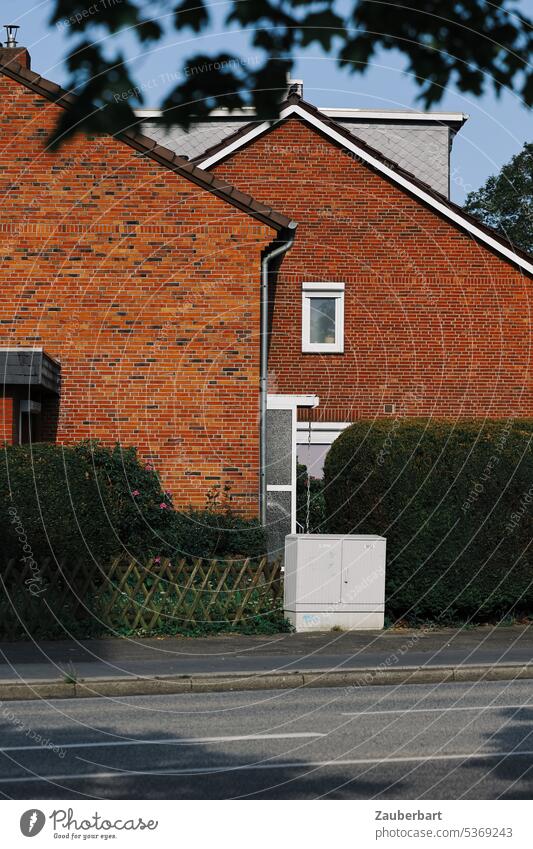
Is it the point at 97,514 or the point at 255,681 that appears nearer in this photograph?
the point at 255,681

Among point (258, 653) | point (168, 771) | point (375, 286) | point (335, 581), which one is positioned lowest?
point (258, 653)

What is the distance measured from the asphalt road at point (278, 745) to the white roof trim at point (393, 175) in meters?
16.2

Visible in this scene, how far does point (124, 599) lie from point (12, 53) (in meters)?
10.4

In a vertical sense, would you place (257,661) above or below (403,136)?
below

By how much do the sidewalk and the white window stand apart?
11.6 m

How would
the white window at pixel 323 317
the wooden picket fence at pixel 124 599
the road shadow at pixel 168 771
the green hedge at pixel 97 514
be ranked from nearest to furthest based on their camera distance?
the road shadow at pixel 168 771, the wooden picket fence at pixel 124 599, the green hedge at pixel 97 514, the white window at pixel 323 317

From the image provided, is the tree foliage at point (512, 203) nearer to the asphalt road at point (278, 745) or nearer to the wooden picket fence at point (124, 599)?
the wooden picket fence at point (124, 599)

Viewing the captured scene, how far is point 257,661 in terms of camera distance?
15328 mm

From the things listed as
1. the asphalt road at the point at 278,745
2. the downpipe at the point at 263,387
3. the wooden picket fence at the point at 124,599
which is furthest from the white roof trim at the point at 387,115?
the asphalt road at the point at 278,745

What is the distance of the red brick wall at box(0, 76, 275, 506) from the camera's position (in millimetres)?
22000

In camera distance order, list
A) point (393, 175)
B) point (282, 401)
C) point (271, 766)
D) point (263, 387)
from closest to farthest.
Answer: point (271, 766)
point (263, 387)
point (282, 401)
point (393, 175)

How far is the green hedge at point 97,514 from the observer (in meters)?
17.7

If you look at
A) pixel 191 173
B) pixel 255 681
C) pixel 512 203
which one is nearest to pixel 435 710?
pixel 255 681

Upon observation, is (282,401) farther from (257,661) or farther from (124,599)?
(257,661)
